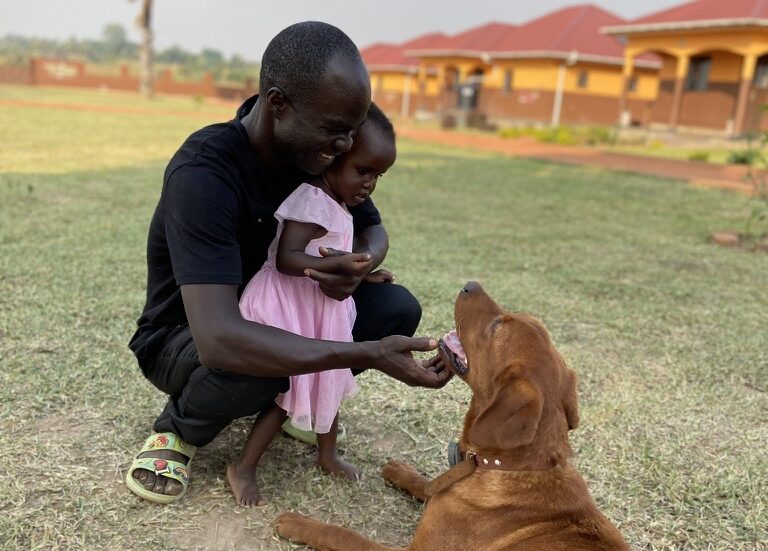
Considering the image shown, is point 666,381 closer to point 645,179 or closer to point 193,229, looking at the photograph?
point 193,229

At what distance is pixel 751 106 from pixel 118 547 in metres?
28.8

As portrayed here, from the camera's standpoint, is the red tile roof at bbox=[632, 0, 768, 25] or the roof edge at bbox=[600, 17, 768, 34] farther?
the red tile roof at bbox=[632, 0, 768, 25]

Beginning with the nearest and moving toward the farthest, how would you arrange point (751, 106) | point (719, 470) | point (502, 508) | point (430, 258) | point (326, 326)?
point (502, 508) → point (326, 326) → point (719, 470) → point (430, 258) → point (751, 106)

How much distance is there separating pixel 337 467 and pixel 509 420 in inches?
46.4

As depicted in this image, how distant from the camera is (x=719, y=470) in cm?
327

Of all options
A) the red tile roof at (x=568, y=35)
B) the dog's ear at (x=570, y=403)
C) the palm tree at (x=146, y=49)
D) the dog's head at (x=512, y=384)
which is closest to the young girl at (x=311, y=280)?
the dog's head at (x=512, y=384)

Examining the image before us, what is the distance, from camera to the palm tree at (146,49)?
3938 centimetres

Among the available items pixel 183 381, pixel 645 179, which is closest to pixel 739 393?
pixel 183 381

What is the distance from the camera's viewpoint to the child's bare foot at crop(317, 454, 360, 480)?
3033 mm

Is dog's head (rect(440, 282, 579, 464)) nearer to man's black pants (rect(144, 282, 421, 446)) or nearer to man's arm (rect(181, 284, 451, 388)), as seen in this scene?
man's arm (rect(181, 284, 451, 388))

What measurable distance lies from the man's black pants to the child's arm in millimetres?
443

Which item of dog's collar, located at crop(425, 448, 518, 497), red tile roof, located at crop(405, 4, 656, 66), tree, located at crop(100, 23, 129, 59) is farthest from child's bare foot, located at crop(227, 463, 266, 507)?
tree, located at crop(100, 23, 129, 59)

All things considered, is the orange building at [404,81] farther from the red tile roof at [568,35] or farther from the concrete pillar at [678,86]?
the concrete pillar at [678,86]

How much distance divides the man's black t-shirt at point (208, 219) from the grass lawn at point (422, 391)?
2.20ft
